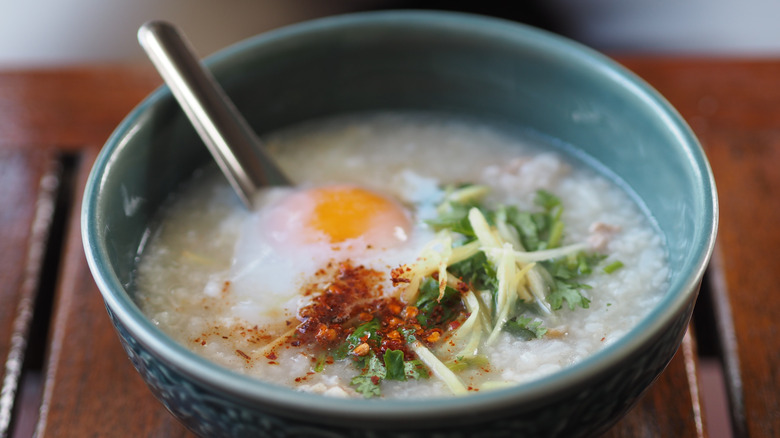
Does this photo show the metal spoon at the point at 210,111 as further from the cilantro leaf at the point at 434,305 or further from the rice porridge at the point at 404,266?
the cilantro leaf at the point at 434,305

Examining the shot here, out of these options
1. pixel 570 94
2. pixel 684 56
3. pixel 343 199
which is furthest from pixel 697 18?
pixel 343 199

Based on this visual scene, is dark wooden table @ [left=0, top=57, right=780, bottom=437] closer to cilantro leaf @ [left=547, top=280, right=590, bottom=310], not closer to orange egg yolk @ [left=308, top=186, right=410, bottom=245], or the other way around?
cilantro leaf @ [left=547, top=280, right=590, bottom=310]

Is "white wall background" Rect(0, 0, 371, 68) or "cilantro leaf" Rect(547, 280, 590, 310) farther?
"white wall background" Rect(0, 0, 371, 68)

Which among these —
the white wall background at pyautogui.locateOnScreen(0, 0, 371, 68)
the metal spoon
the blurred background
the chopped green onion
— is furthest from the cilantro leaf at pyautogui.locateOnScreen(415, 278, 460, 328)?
the white wall background at pyautogui.locateOnScreen(0, 0, 371, 68)

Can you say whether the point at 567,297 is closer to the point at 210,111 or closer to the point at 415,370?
the point at 415,370

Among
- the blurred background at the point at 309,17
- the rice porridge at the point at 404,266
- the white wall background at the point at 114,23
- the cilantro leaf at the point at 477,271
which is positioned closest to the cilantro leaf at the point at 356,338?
the rice porridge at the point at 404,266

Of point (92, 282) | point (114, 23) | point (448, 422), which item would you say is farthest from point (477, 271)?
point (114, 23)
